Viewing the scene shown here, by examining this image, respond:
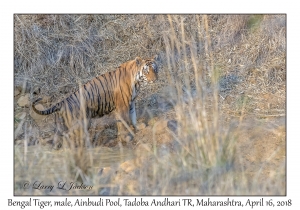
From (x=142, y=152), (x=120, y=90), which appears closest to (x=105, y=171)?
(x=142, y=152)

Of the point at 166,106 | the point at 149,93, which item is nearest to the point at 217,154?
the point at 166,106

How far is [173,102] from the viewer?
5961 mm

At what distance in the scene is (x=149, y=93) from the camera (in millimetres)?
9086

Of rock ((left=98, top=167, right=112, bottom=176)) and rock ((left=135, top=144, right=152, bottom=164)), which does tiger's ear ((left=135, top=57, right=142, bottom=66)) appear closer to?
rock ((left=135, top=144, right=152, bottom=164))

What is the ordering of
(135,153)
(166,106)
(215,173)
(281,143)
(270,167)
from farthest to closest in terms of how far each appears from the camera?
(166,106)
(135,153)
(281,143)
(270,167)
(215,173)

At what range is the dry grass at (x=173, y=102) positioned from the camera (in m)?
5.07

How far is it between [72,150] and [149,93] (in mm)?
3934

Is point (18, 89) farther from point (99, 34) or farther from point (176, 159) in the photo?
point (176, 159)

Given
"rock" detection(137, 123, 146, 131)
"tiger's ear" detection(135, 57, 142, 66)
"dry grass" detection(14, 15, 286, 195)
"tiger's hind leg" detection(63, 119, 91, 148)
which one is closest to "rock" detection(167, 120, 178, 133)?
"dry grass" detection(14, 15, 286, 195)

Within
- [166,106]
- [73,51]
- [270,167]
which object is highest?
[73,51]

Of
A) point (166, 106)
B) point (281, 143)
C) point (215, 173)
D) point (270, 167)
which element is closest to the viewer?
point (215, 173)

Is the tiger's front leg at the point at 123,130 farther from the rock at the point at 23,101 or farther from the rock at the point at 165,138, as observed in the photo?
the rock at the point at 23,101

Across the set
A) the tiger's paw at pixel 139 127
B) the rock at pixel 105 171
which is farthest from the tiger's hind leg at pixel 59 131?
the rock at pixel 105 171

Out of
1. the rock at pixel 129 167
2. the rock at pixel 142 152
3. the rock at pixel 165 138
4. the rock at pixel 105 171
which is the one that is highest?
the rock at pixel 165 138
